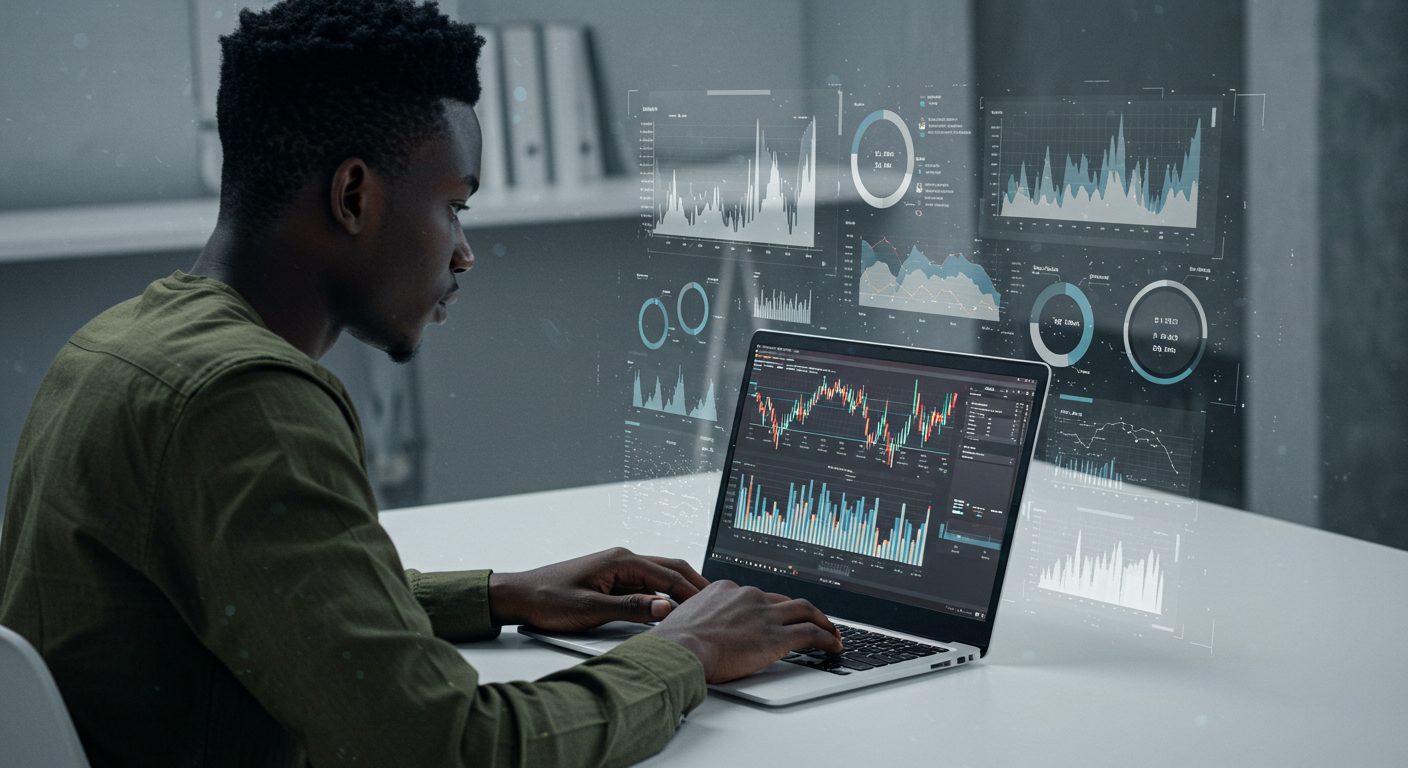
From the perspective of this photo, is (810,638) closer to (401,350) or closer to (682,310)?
(401,350)

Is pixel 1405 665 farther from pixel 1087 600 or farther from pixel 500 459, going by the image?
pixel 500 459

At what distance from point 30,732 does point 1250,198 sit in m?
1.14

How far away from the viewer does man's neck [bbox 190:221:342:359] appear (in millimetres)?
995

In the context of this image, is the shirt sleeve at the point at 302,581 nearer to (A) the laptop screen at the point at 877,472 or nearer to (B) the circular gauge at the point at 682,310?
(A) the laptop screen at the point at 877,472

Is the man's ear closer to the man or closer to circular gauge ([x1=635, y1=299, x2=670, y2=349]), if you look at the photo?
the man

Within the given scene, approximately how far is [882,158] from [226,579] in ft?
3.50

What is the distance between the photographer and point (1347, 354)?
1537 mm

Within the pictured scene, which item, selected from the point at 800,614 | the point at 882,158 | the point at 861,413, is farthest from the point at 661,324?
the point at 800,614

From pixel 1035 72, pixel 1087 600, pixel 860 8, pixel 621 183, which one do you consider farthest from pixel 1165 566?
pixel 621 183

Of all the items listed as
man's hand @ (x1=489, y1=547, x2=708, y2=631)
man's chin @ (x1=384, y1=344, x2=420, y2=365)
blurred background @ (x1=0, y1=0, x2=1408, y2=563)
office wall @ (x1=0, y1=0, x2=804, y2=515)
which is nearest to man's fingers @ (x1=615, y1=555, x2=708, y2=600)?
man's hand @ (x1=489, y1=547, x2=708, y2=631)

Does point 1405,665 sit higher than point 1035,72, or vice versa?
point 1035,72

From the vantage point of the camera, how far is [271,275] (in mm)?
996

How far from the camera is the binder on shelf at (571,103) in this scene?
10.3ft

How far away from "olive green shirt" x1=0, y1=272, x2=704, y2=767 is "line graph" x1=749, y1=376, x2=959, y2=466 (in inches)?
20.4
